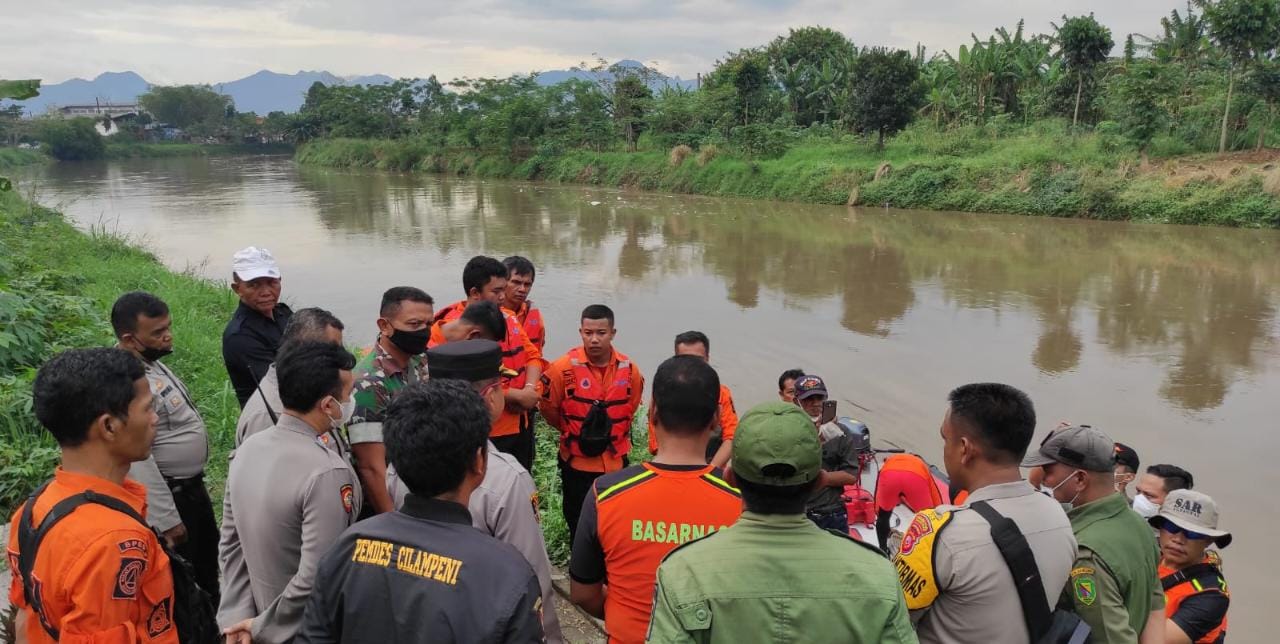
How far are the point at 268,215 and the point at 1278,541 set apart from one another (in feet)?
74.6

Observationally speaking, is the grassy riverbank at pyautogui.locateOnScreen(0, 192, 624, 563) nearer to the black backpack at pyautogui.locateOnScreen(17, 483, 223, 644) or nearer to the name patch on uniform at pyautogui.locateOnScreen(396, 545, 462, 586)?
the black backpack at pyautogui.locateOnScreen(17, 483, 223, 644)

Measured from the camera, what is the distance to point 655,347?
861cm

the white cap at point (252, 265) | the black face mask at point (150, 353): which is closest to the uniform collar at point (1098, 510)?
the black face mask at point (150, 353)

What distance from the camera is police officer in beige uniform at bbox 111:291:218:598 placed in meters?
2.59

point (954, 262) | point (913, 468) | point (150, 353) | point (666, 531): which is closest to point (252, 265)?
point (150, 353)

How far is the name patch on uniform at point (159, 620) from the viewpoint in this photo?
175 cm

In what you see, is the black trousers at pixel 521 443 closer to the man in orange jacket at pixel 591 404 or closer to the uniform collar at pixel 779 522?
the man in orange jacket at pixel 591 404

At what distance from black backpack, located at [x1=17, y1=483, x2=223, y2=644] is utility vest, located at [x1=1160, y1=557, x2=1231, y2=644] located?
279 centimetres

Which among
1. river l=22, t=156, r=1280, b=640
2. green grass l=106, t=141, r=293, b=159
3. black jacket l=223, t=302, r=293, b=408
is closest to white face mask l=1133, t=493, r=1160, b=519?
river l=22, t=156, r=1280, b=640

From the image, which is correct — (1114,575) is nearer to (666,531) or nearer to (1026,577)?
(1026,577)

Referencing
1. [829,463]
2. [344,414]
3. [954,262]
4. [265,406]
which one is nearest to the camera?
[344,414]

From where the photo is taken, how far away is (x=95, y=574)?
5.24ft

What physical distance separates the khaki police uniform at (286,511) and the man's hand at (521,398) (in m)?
1.24

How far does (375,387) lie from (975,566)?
1.94 metres
